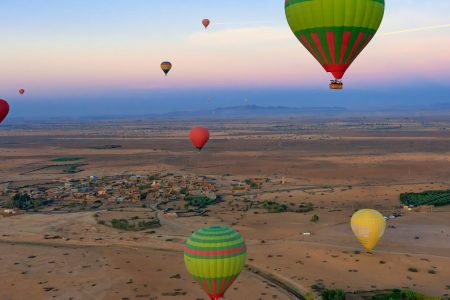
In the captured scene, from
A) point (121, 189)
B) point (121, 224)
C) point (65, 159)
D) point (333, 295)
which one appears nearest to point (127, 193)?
point (121, 189)

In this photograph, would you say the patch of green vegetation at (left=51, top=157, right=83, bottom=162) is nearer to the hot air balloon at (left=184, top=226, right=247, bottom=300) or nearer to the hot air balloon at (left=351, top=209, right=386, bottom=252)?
the hot air balloon at (left=351, top=209, right=386, bottom=252)

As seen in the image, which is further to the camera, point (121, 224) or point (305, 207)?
point (305, 207)

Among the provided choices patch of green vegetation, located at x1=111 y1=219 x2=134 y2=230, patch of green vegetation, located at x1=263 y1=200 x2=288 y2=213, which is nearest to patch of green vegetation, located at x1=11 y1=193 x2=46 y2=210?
patch of green vegetation, located at x1=111 y1=219 x2=134 y2=230

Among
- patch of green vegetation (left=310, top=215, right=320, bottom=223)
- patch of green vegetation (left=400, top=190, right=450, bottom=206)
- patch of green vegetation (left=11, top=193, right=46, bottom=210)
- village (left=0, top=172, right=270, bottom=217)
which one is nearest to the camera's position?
patch of green vegetation (left=310, top=215, right=320, bottom=223)

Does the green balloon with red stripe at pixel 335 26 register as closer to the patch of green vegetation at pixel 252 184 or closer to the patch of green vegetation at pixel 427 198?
the patch of green vegetation at pixel 427 198

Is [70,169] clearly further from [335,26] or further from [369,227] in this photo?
[335,26]

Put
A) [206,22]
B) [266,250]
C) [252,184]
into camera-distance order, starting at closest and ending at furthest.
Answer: [266,250]
[252,184]
[206,22]

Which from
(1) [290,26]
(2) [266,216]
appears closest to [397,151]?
(2) [266,216]
